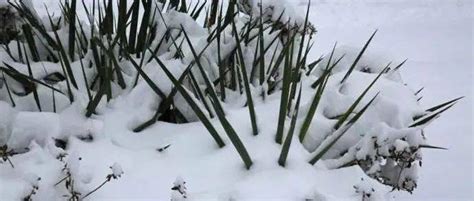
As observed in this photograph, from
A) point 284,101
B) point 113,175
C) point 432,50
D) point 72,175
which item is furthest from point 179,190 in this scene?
point 432,50

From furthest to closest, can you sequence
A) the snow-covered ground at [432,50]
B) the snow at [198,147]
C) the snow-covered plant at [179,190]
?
the snow-covered ground at [432,50] < the snow at [198,147] < the snow-covered plant at [179,190]

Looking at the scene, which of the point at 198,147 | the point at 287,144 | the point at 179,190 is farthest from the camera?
the point at 198,147

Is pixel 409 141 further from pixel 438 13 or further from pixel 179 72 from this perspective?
pixel 438 13

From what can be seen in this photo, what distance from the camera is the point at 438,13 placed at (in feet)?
17.9

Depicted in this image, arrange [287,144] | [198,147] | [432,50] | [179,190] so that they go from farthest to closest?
[432,50] < [198,147] < [287,144] < [179,190]

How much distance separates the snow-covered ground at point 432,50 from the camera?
2.67m

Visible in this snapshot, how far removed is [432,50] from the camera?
14.6 ft

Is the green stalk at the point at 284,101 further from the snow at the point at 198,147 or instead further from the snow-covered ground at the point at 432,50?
the snow-covered ground at the point at 432,50

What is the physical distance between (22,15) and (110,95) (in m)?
0.42

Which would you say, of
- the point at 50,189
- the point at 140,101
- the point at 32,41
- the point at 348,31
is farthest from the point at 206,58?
the point at 348,31

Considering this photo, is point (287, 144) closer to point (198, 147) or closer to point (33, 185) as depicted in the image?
point (198, 147)

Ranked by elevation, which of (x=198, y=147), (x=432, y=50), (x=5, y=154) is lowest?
(x=432, y=50)

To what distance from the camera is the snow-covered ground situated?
2.67m

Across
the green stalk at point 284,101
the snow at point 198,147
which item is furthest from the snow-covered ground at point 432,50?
the green stalk at point 284,101
